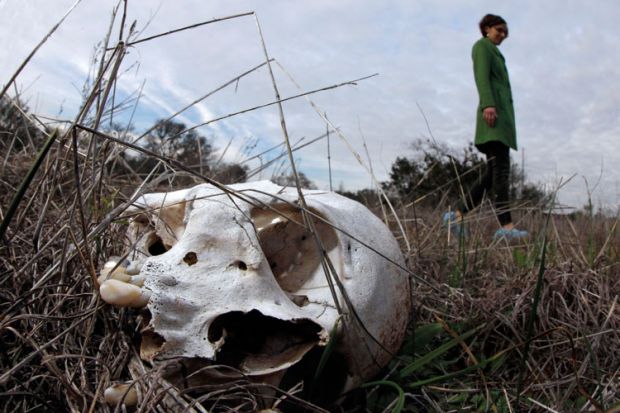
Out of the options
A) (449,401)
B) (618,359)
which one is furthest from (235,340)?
(618,359)

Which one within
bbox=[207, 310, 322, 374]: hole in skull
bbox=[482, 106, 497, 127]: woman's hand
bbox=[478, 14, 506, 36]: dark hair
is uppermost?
bbox=[478, 14, 506, 36]: dark hair

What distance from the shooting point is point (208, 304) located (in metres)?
1.30

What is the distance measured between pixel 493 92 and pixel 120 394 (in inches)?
176

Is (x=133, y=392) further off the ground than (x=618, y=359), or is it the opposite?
(x=133, y=392)

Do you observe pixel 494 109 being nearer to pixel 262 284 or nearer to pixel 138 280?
pixel 262 284

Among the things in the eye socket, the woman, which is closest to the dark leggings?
the woman

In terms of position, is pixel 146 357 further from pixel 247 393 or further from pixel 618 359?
pixel 618 359

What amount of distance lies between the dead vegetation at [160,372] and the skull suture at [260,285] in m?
0.08

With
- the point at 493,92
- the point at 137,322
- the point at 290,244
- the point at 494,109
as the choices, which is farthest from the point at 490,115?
the point at 137,322

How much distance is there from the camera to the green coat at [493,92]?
4617 millimetres

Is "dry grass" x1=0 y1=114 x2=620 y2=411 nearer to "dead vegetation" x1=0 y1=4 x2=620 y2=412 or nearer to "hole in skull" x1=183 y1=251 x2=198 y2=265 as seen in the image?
"dead vegetation" x1=0 y1=4 x2=620 y2=412

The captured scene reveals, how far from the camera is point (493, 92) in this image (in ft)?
15.7

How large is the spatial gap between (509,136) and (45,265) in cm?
424

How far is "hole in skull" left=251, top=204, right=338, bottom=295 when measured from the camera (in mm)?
1559
